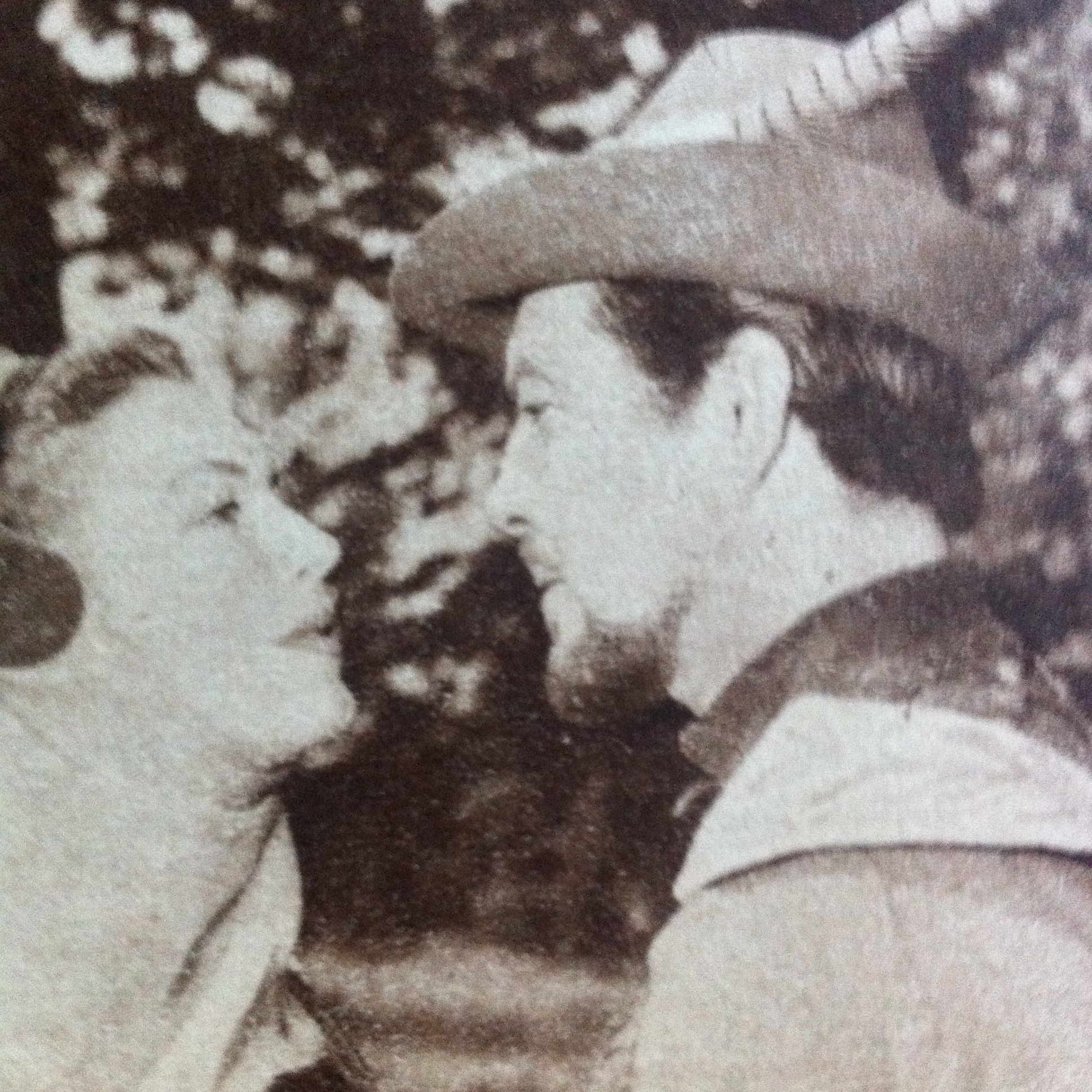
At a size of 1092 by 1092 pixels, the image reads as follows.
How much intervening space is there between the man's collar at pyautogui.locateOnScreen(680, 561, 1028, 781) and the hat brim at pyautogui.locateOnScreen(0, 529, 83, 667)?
0.34 metres

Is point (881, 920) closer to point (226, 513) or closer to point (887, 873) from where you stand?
point (887, 873)

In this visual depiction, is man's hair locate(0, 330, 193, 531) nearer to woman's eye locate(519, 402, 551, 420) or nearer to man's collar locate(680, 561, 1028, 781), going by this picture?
woman's eye locate(519, 402, 551, 420)

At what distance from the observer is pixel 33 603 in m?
0.76

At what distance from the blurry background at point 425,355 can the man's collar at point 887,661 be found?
24 millimetres

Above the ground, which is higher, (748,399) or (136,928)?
(748,399)

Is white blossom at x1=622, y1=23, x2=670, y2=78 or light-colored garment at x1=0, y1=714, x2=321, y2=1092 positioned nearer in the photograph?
light-colored garment at x1=0, y1=714, x2=321, y2=1092

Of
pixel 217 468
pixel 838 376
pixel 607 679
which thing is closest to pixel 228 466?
pixel 217 468

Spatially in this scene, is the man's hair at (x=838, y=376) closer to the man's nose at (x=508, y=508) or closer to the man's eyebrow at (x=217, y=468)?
the man's nose at (x=508, y=508)

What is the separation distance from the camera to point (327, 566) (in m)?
0.78

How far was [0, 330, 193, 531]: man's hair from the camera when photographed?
77 centimetres

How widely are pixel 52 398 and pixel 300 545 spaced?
161mm

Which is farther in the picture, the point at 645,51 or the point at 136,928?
the point at 645,51

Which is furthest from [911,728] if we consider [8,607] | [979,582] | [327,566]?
[8,607]

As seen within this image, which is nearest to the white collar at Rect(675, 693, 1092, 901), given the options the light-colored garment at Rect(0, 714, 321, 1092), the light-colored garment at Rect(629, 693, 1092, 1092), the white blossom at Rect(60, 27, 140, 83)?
the light-colored garment at Rect(629, 693, 1092, 1092)
